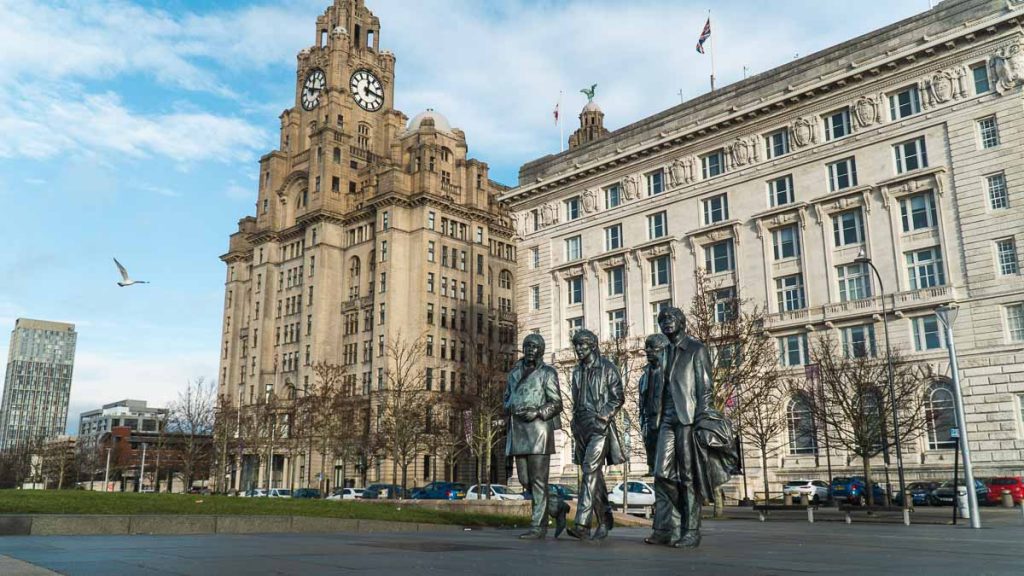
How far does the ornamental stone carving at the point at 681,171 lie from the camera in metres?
54.9

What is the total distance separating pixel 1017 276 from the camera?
39.9m

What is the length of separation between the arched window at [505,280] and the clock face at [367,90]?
83.2 ft

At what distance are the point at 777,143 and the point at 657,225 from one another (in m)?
9.67

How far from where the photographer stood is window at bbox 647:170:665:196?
56.8m

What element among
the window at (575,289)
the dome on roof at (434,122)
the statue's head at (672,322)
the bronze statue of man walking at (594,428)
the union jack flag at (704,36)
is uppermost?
the dome on roof at (434,122)

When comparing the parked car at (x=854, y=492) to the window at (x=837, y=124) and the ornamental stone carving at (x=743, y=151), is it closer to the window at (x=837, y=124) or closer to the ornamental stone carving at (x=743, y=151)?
the window at (x=837, y=124)

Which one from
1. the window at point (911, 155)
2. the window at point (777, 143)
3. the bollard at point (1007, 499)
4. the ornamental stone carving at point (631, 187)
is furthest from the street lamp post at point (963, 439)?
the ornamental stone carving at point (631, 187)

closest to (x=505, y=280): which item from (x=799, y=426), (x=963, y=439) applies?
(x=799, y=426)

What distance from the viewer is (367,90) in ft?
314

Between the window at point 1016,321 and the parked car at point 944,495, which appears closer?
the parked car at point 944,495

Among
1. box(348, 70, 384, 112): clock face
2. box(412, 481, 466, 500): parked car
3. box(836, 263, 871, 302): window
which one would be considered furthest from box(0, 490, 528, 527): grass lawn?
box(348, 70, 384, 112): clock face

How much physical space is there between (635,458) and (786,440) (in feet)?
Result: 34.2

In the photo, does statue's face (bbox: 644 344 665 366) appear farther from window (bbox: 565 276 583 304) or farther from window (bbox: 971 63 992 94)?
window (bbox: 565 276 583 304)

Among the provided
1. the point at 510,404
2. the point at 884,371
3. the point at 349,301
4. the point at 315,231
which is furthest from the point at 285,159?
the point at 510,404
